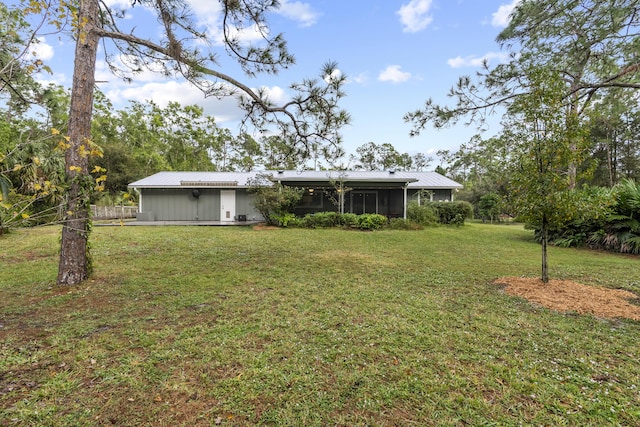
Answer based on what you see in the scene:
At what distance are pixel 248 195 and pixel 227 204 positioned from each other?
48.5 inches

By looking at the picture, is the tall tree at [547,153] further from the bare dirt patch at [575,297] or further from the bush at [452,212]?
the bush at [452,212]

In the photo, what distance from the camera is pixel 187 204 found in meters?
16.7

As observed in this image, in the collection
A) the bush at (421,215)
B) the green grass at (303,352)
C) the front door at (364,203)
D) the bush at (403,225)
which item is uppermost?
the front door at (364,203)

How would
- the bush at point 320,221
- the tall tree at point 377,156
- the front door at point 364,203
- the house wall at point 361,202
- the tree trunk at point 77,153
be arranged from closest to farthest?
the tree trunk at point 77,153 < the bush at point 320,221 < the house wall at point 361,202 < the front door at point 364,203 < the tall tree at point 377,156

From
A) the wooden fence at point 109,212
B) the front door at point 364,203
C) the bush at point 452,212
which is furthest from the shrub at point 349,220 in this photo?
the wooden fence at point 109,212

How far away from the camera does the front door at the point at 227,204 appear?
16516 mm

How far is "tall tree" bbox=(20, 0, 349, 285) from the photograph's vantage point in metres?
4.42

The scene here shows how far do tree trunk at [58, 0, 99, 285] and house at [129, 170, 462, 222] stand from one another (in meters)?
10.5

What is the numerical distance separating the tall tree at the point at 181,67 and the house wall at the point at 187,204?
11.5 m

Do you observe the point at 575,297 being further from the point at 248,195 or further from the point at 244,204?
the point at 244,204

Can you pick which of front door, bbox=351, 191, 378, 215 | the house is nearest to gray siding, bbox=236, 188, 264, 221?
the house

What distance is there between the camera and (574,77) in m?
4.99

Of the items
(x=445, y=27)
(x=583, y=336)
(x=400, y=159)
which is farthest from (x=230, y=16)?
(x=400, y=159)

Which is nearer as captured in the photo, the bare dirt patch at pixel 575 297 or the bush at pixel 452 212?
the bare dirt patch at pixel 575 297
